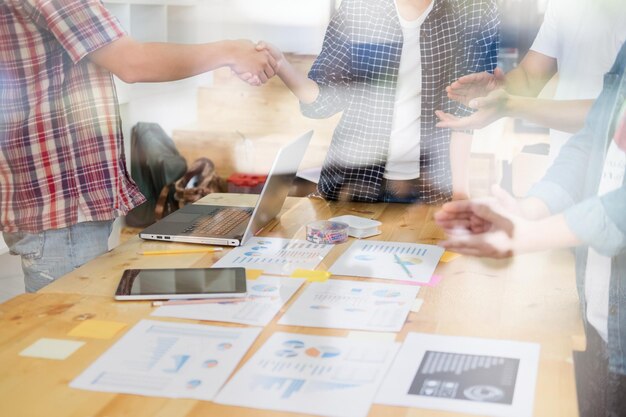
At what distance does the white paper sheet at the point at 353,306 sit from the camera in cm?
92

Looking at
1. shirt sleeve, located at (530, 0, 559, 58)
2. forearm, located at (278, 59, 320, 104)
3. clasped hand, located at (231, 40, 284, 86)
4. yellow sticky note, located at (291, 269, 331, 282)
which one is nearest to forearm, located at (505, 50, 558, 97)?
shirt sleeve, located at (530, 0, 559, 58)

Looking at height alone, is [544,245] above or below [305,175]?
above

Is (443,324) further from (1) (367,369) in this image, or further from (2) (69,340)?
(2) (69,340)

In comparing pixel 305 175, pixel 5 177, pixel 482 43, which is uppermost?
pixel 482 43

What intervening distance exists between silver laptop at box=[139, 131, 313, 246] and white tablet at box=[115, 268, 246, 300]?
0.19m

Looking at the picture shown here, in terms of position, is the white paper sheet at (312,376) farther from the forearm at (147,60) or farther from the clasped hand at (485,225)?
the forearm at (147,60)

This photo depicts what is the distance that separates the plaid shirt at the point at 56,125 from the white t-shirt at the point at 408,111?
63 cm

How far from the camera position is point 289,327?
914 mm

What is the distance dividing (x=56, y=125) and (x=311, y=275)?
510mm

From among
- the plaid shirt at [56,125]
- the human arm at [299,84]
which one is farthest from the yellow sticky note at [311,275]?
the human arm at [299,84]

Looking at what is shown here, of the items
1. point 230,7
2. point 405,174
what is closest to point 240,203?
point 405,174

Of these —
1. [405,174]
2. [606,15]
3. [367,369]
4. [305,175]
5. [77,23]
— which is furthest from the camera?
[305,175]

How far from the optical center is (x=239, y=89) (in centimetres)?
293

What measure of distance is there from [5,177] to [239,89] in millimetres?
1707
